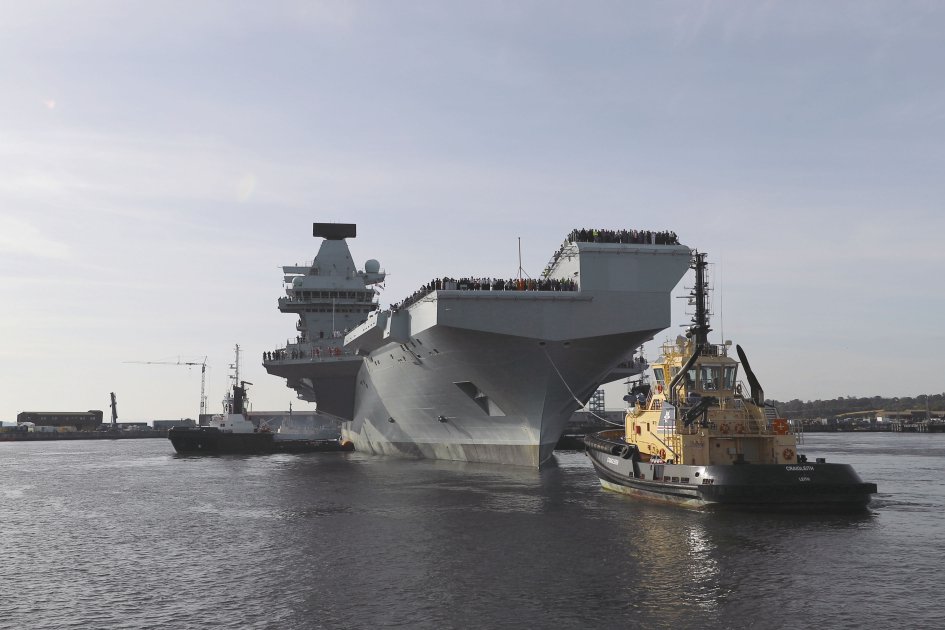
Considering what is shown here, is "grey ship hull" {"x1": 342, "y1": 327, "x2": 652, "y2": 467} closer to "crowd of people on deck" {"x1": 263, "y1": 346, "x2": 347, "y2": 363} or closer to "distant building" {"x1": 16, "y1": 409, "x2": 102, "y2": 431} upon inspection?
"crowd of people on deck" {"x1": 263, "y1": 346, "x2": 347, "y2": 363}

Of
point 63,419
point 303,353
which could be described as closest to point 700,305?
point 303,353

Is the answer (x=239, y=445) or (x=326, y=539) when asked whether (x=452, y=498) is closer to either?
(x=326, y=539)

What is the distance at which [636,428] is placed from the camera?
30422mm

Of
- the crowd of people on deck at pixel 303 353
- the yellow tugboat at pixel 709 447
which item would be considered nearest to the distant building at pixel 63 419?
the crowd of people on deck at pixel 303 353

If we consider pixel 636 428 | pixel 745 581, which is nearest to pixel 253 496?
pixel 636 428

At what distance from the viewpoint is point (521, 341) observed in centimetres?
3222

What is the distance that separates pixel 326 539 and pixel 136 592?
612 cm

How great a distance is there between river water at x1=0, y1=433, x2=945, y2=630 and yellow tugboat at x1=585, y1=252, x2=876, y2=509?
73cm

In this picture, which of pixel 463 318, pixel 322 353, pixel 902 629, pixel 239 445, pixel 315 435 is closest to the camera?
pixel 902 629

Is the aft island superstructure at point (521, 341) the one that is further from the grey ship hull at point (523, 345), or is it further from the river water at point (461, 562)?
the river water at point (461, 562)

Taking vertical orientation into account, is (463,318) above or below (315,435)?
above

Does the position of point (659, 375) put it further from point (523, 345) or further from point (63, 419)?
point (63, 419)

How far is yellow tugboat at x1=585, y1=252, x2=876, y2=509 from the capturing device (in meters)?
24.4

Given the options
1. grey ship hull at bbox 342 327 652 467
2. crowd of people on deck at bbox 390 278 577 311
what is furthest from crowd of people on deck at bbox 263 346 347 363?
crowd of people on deck at bbox 390 278 577 311
